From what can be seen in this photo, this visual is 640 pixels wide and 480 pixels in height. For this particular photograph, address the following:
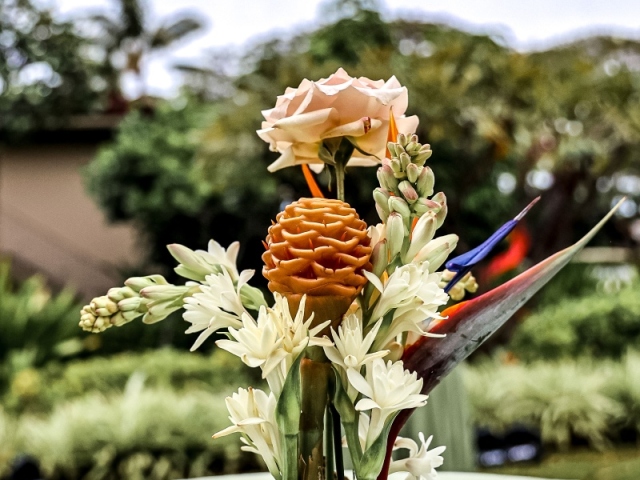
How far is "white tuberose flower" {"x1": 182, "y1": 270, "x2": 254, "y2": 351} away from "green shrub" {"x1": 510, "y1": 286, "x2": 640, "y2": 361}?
5533 mm

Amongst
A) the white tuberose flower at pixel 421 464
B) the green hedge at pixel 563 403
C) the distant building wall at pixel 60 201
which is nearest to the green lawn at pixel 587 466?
the green hedge at pixel 563 403

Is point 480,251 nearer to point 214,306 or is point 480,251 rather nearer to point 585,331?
point 214,306

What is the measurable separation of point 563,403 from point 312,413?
4.02 m

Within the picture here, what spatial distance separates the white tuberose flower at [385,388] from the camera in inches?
23.0

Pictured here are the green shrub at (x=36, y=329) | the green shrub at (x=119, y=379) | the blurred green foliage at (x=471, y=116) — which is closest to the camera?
the green shrub at (x=119, y=379)

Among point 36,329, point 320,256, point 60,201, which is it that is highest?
point 60,201

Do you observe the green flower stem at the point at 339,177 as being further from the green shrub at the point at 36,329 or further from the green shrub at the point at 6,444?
the green shrub at the point at 36,329

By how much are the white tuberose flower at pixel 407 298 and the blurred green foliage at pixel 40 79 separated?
38.8ft

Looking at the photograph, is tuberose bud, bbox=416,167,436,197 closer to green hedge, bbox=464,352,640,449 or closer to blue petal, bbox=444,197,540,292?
blue petal, bbox=444,197,540,292

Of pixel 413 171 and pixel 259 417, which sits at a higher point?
pixel 413 171

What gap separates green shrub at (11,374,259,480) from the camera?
351cm

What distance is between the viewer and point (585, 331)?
591 centimetres

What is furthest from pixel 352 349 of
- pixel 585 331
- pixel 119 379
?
pixel 585 331

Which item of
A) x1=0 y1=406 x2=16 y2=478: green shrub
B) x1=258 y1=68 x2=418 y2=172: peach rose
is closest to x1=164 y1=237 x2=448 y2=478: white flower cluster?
x1=258 y1=68 x2=418 y2=172: peach rose
